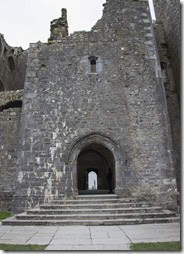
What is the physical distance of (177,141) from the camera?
1424cm

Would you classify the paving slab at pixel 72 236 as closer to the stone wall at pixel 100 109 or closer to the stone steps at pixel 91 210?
the stone steps at pixel 91 210

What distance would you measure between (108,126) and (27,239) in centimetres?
648

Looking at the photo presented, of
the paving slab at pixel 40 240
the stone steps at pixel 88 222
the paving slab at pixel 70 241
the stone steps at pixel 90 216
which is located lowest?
the stone steps at pixel 88 222

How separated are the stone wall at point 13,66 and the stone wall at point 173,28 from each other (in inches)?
479

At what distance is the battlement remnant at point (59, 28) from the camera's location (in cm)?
1317

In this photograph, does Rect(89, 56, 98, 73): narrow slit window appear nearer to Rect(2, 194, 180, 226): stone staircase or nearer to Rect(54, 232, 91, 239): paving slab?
Rect(2, 194, 180, 226): stone staircase

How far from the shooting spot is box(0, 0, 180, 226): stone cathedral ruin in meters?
10.6

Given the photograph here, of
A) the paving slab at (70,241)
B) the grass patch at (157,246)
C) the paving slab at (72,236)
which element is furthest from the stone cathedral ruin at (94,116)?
the grass patch at (157,246)

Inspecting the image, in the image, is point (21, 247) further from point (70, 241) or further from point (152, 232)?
point (152, 232)

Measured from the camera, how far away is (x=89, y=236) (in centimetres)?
583

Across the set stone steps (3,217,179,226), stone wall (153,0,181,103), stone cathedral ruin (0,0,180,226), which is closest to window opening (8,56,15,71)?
stone cathedral ruin (0,0,180,226)

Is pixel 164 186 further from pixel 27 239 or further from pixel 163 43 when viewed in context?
pixel 163 43

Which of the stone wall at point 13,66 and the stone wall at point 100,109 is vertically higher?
the stone wall at point 13,66

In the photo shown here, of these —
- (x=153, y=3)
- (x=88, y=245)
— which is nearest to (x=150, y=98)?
(x=88, y=245)
